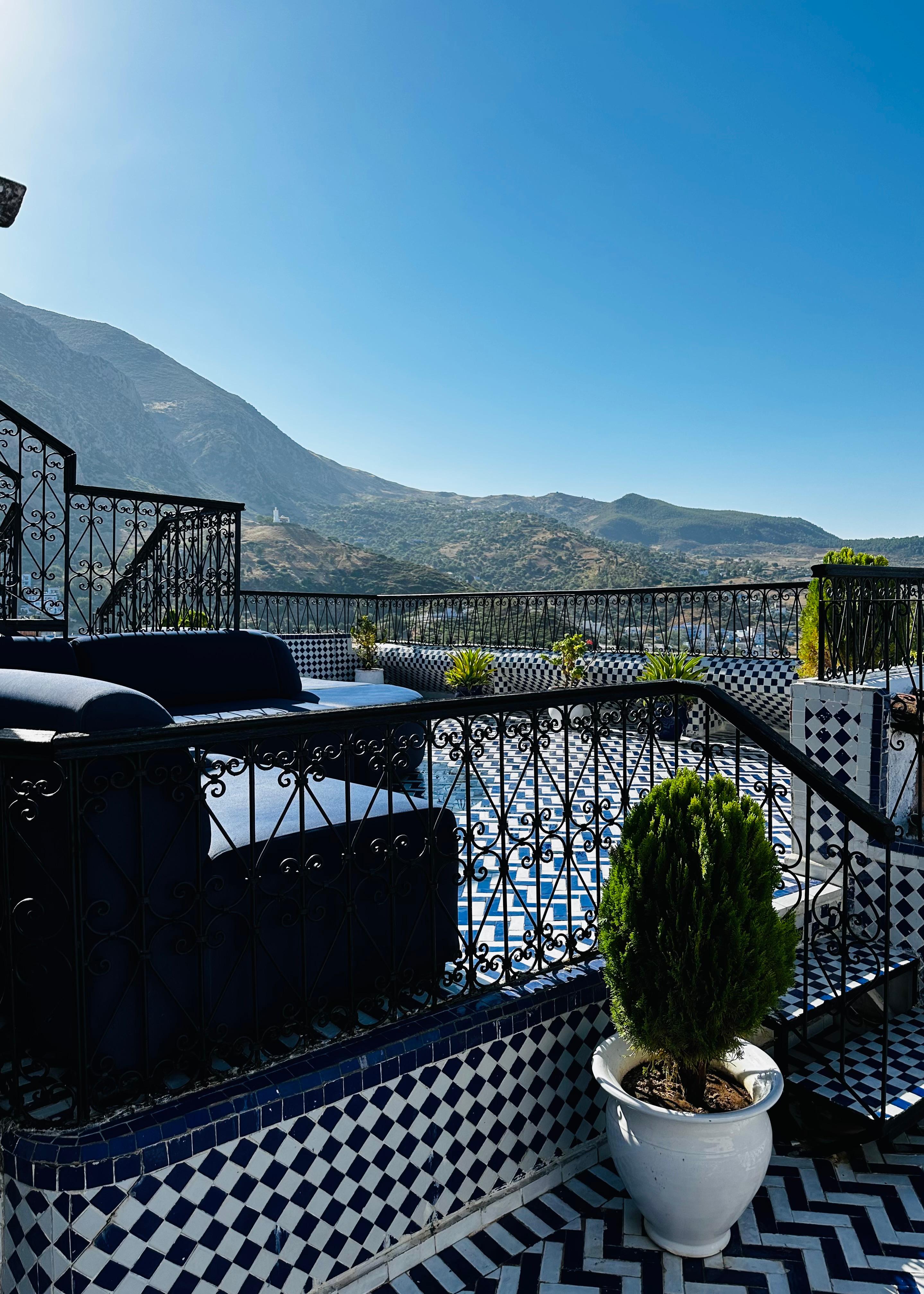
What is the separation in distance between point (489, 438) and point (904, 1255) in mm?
45903

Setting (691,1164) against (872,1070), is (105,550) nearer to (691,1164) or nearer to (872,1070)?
(691,1164)

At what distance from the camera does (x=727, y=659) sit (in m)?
8.09

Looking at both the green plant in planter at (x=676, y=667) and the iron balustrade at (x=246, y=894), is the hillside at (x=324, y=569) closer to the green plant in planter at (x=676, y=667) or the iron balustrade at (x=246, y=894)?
the green plant in planter at (x=676, y=667)

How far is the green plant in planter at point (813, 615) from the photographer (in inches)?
236

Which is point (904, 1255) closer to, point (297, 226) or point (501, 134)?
point (501, 134)

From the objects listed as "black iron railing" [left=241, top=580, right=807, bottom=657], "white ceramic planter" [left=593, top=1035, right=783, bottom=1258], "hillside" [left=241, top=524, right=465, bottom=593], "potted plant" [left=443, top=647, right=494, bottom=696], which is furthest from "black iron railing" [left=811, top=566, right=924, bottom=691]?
"hillside" [left=241, top=524, right=465, bottom=593]

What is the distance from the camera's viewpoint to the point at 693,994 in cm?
190

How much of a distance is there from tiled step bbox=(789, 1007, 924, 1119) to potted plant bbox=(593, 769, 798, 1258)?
2.40 ft

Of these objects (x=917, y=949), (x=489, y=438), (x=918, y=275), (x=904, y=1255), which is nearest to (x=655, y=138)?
(x=917, y=949)

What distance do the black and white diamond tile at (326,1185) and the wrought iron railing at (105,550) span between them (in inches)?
163

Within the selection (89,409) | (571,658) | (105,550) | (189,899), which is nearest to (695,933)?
(189,899)

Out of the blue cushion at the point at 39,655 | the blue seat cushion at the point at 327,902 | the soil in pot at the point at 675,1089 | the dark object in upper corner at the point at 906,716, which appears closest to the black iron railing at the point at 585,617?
the dark object in upper corner at the point at 906,716

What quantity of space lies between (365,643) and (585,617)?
335cm

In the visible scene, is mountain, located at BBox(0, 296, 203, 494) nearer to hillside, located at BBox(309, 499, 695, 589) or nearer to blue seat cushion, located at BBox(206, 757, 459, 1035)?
hillside, located at BBox(309, 499, 695, 589)
